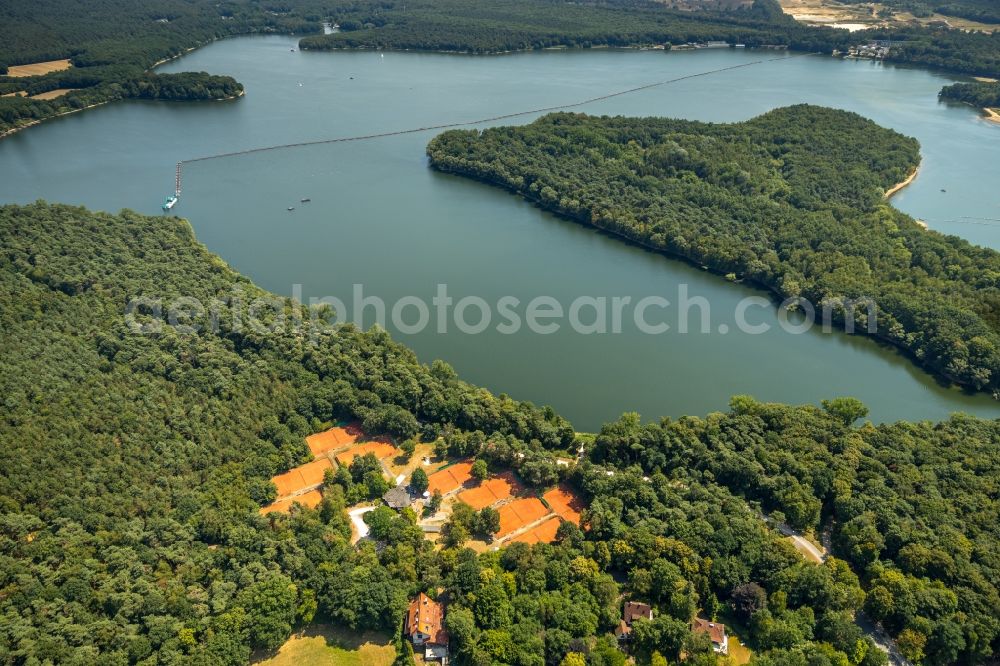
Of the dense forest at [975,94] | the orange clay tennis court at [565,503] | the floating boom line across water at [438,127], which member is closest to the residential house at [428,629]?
the orange clay tennis court at [565,503]

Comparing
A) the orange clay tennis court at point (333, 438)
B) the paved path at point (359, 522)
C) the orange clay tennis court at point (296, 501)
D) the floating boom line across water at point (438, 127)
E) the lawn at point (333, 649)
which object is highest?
the floating boom line across water at point (438, 127)

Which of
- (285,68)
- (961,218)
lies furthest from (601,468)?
(285,68)

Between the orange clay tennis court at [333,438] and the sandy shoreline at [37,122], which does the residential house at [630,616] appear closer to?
the orange clay tennis court at [333,438]

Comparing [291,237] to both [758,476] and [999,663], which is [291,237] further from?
[999,663]

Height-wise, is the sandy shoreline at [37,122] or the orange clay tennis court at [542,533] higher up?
the sandy shoreline at [37,122]

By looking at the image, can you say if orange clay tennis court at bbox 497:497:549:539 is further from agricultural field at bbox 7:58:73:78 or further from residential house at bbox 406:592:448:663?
agricultural field at bbox 7:58:73:78
